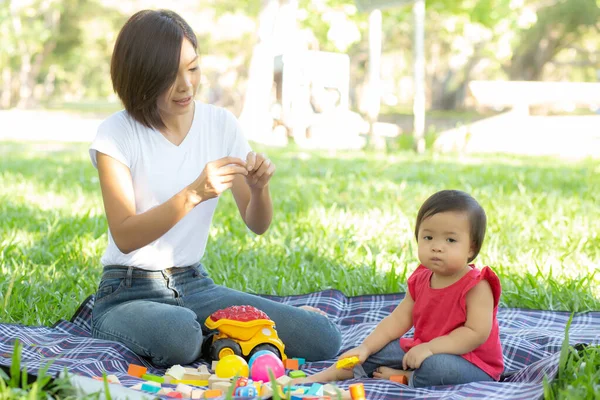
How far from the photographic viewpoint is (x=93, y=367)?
2336mm

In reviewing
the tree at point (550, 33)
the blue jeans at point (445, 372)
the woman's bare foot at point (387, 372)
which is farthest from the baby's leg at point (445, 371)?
the tree at point (550, 33)

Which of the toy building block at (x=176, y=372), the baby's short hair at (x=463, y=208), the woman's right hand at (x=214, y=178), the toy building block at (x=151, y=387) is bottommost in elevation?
the toy building block at (x=176, y=372)

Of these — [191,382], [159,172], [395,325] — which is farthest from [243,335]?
[159,172]

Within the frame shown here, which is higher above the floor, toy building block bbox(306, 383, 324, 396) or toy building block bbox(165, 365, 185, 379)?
toy building block bbox(306, 383, 324, 396)

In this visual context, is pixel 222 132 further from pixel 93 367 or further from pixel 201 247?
pixel 93 367

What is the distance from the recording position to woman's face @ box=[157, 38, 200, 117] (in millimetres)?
2615

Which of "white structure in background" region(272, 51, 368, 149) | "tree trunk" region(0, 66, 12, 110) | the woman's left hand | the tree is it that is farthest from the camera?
"tree trunk" region(0, 66, 12, 110)

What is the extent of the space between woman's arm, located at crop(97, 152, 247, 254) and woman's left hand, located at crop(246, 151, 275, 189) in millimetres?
58

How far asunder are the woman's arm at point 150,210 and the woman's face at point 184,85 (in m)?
0.26

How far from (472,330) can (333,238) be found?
2.05 m

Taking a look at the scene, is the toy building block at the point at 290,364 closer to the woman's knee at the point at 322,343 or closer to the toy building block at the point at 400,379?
the woman's knee at the point at 322,343

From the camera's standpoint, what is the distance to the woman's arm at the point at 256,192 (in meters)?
2.58

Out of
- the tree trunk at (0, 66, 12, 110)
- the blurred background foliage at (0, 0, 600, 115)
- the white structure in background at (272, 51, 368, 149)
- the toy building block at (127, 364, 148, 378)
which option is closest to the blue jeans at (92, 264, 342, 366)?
the toy building block at (127, 364, 148, 378)

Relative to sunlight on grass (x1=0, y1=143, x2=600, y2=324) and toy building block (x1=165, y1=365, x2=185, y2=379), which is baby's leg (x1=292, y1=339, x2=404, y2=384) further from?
sunlight on grass (x1=0, y1=143, x2=600, y2=324)
